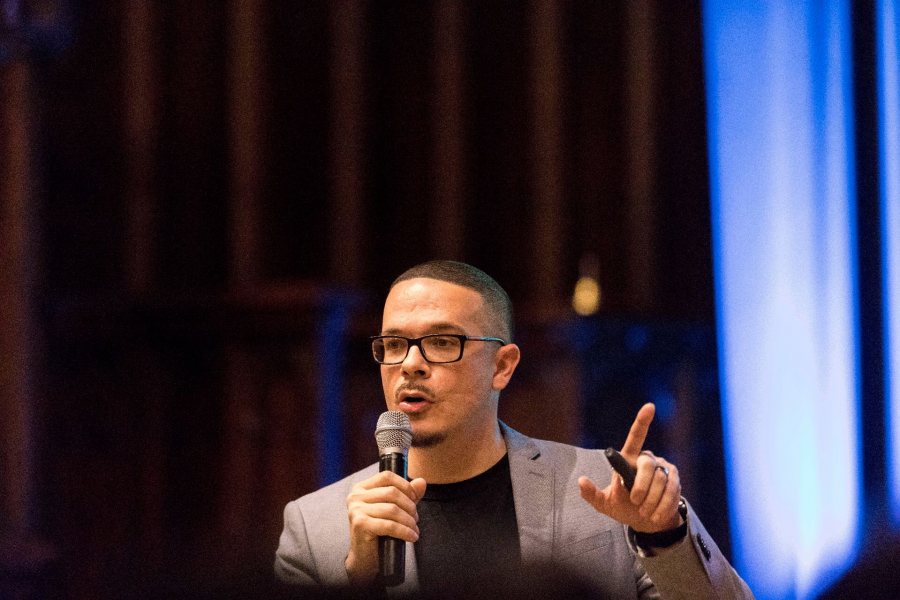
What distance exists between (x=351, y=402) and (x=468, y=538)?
2711 mm

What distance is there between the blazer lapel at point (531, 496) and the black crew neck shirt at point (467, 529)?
0.13 feet

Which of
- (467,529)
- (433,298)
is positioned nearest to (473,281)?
(433,298)

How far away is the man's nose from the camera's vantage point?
2.26 meters

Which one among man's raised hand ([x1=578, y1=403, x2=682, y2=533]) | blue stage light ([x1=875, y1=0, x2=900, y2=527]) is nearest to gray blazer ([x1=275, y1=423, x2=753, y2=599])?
man's raised hand ([x1=578, y1=403, x2=682, y2=533])

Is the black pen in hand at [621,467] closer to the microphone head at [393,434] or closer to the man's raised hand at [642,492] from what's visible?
the man's raised hand at [642,492]

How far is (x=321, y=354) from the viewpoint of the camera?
4.35 meters

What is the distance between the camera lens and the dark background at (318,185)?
4.96m

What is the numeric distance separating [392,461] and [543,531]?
0.47 m

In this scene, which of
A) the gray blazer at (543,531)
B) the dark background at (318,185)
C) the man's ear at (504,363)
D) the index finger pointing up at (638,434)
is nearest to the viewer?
the index finger pointing up at (638,434)

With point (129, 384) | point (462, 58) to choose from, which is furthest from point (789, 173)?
point (129, 384)

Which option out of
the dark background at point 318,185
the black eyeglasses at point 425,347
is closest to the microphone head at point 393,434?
the black eyeglasses at point 425,347

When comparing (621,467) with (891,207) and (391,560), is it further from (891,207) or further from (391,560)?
(891,207)

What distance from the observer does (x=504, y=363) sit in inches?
96.1

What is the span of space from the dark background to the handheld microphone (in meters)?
2.83
